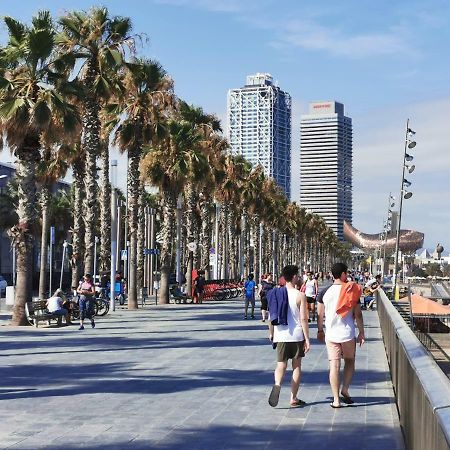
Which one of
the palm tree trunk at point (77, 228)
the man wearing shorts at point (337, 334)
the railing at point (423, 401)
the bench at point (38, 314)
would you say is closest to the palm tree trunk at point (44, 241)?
the palm tree trunk at point (77, 228)

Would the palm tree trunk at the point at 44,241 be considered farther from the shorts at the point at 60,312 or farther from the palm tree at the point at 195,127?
the shorts at the point at 60,312

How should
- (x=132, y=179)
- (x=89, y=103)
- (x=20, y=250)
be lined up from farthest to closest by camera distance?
1. (x=132, y=179)
2. (x=89, y=103)
3. (x=20, y=250)

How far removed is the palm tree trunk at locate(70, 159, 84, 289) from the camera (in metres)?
29.1

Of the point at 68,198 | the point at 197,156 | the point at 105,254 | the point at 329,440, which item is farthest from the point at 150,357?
the point at 68,198

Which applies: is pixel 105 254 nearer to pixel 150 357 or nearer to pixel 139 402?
pixel 150 357

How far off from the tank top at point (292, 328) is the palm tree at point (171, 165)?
97.6ft

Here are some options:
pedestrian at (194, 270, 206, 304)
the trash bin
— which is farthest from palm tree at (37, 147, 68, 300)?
pedestrian at (194, 270, 206, 304)

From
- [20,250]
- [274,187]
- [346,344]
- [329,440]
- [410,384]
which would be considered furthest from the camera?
[274,187]

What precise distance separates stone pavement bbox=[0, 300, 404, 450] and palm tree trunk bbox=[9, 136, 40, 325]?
4.19 metres

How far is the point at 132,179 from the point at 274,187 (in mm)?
47748

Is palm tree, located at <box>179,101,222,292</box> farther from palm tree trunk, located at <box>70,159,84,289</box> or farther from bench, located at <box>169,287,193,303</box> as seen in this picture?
palm tree trunk, located at <box>70,159,84,289</box>

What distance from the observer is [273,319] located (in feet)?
32.7

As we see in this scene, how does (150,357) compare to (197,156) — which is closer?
(150,357)

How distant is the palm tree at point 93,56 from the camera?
28203 mm
